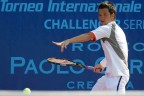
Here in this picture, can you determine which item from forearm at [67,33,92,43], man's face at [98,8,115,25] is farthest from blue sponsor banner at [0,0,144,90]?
forearm at [67,33,92,43]

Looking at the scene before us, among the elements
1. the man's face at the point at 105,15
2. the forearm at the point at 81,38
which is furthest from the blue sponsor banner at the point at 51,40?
the forearm at the point at 81,38

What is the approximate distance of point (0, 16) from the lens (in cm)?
893

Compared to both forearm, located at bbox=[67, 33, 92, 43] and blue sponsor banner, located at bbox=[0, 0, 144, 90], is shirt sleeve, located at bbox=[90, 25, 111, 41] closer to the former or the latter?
forearm, located at bbox=[67, 33, 92, 43]

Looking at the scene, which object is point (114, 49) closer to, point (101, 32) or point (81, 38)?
point (101, 32)

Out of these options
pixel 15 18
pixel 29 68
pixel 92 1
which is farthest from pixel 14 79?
pixel 92 1

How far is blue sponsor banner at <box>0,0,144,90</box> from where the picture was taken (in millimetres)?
8930

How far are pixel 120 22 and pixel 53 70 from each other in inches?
45.4

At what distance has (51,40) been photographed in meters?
8.96

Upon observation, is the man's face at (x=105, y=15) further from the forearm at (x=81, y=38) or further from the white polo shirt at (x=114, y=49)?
the forearm at (x=81, y=38)

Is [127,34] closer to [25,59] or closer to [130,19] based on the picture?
[130,19]

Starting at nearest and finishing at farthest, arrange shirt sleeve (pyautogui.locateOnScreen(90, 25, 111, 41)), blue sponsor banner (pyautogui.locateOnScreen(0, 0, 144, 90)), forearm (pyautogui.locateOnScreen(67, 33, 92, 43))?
1. forearm (pyautogui.locateOnScreen(67, 33, 92, 43))
2. shirt sleeve (pyautogui.locateOnScreen(90, 25, 111, 41))
3. blue sponsor banner (pyautogui.locateOnScreen(0, 0, 144, 90))

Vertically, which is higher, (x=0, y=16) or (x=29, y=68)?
(x=0, y=16)

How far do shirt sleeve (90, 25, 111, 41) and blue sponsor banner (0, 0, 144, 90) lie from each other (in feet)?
6.93

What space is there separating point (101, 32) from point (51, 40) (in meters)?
2.26
